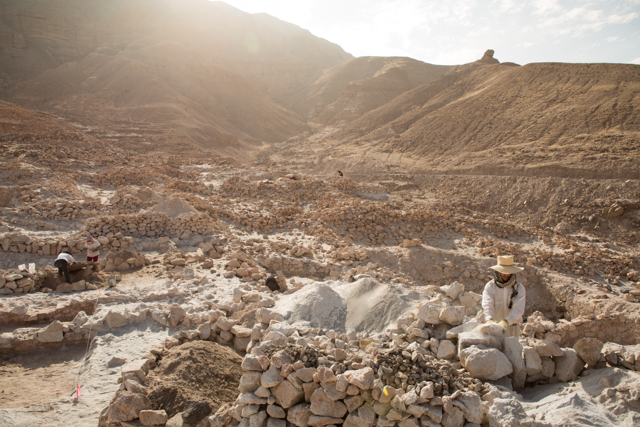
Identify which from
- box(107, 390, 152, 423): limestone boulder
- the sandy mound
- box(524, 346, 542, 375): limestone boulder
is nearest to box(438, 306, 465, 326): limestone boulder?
box(524, 346, 542, 375): limestone boulder

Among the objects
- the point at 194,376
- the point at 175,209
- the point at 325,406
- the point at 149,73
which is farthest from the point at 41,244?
the point at 149,73

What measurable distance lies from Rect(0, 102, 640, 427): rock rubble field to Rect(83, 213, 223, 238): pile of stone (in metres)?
0.04

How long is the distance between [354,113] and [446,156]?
16.7 m

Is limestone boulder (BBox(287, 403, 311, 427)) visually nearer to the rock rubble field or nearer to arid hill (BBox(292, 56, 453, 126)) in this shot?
the rock rubble field

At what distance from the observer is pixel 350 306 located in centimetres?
459

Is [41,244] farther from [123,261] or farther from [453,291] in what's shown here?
[453,291]

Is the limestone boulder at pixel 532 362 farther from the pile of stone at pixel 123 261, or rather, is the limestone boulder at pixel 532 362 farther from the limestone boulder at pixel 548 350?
the pile of stone at pixel 123 261

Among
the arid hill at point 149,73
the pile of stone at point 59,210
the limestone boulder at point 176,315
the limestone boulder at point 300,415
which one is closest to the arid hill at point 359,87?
the arid hill at point 149,73

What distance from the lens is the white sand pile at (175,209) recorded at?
9188 mm

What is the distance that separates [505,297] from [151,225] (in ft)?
25.6

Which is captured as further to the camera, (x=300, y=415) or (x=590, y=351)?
(x=590, y=351)

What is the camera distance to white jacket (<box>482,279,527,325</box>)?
11.9ft

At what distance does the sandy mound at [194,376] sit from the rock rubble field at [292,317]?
18 millimetres

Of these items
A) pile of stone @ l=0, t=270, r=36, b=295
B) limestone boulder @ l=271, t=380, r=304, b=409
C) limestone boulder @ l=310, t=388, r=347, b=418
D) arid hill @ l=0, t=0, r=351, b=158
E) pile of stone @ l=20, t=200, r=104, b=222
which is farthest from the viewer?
arid hill @ l=0, t=0, r=351, b=158
